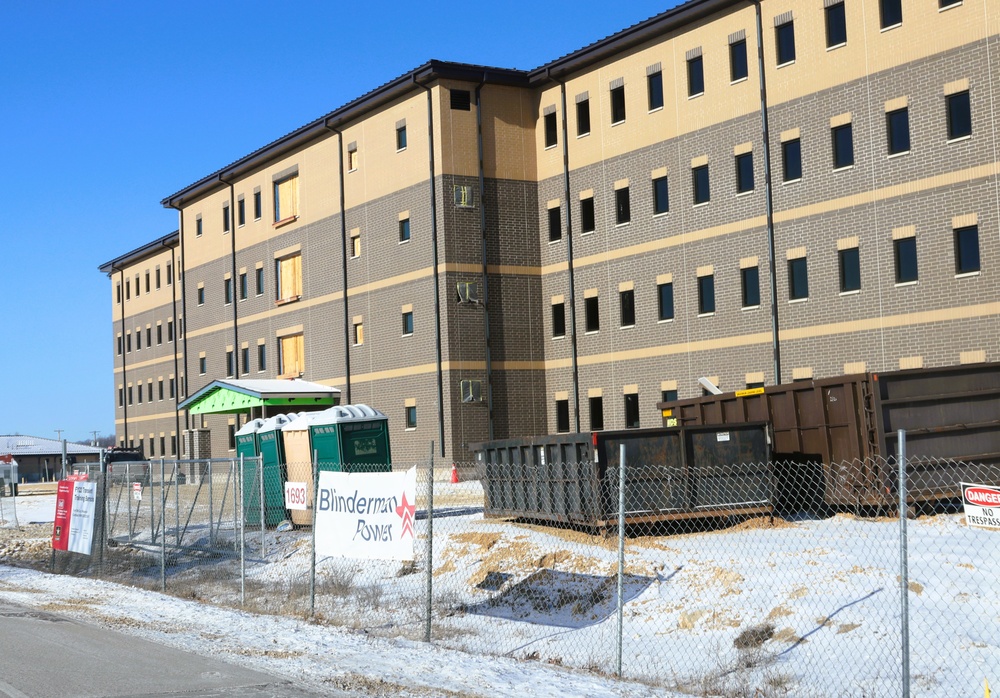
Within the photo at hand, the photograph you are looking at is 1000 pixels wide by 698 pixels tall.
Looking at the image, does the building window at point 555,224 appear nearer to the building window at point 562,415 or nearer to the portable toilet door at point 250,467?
the building window at point 562,415

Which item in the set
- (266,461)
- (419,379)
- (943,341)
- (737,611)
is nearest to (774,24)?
(943,341)

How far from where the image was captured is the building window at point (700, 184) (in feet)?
121

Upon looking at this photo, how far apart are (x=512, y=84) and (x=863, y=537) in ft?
93.9

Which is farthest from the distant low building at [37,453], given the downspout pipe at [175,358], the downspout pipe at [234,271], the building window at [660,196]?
the building window at [660,196]

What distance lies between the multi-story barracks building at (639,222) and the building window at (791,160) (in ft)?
0.20

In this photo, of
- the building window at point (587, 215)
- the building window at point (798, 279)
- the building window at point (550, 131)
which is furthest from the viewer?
the building window at point (550, 131)

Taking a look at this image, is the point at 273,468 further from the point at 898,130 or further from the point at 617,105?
the point at 617,105

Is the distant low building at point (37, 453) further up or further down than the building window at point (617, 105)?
further down

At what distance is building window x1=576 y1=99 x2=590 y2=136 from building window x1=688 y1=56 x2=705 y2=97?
4.97m

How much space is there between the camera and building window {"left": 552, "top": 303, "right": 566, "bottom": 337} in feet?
141

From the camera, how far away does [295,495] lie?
19172 mm

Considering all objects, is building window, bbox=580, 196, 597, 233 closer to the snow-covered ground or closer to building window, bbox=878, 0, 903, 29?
building window, bbox=878, 0, 903, 29

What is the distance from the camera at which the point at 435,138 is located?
136ft

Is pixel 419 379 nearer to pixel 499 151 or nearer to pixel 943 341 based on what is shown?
pixel 499 151
